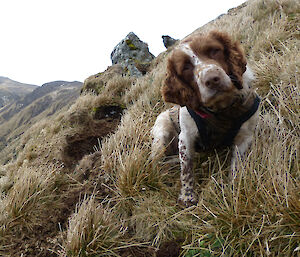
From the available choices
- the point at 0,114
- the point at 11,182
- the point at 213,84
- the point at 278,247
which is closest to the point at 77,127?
the point at 11,182

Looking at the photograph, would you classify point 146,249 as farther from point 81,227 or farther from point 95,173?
point 95,173

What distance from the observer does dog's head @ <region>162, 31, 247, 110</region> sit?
1688 millimetres

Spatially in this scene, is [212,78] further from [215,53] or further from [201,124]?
[201,124]

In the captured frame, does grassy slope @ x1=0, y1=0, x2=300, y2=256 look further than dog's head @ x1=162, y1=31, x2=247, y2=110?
No

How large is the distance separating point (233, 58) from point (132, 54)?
752 cm

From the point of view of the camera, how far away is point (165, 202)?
204 cm

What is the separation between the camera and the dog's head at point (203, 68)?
169 cm

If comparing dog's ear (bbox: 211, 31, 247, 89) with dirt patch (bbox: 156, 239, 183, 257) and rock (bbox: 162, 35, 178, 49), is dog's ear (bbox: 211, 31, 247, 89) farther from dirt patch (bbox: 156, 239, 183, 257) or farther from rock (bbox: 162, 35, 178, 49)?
rock (bbox: 162, 35, 178, 49)

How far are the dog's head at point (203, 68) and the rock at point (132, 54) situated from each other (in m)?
6.00

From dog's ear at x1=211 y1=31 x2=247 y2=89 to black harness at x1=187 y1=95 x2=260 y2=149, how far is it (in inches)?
9.6

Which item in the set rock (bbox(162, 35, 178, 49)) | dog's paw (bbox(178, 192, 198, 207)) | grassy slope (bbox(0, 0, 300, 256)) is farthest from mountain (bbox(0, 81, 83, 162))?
dog's paw (bbox(178, 192, 198, 207))

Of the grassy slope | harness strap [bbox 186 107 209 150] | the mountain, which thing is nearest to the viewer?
the grassy slope

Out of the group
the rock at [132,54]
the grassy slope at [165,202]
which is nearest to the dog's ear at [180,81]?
the grassy slope at [165,202]

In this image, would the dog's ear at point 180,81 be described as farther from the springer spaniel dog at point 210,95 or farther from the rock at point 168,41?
the rock at point 168,41
